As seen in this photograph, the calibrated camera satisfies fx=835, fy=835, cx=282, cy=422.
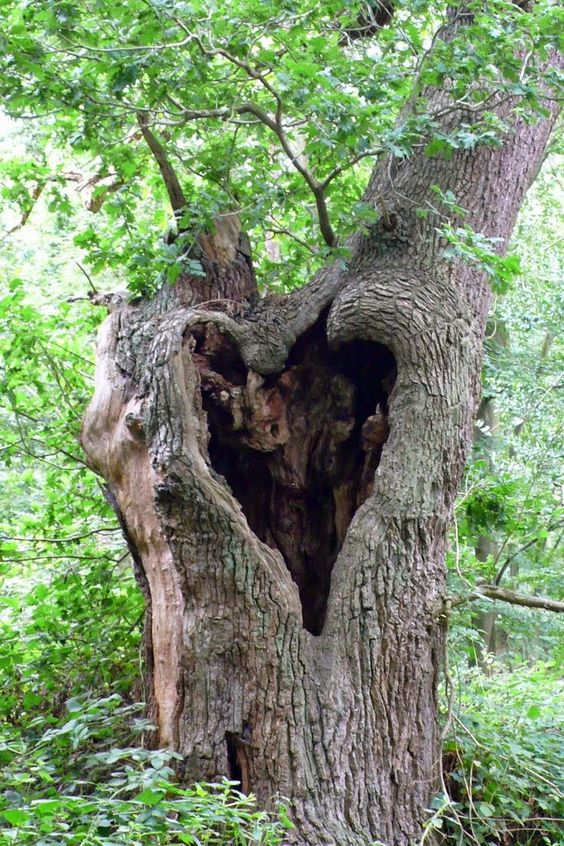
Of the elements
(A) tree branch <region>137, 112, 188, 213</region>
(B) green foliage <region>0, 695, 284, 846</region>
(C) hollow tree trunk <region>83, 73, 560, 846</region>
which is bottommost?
(B) green foliage <region>0, 695, 284, 846</region>

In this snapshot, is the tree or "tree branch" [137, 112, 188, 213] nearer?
the tree

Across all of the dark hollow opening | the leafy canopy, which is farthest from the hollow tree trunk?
the leafy canopy

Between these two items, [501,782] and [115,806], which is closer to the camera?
[115,806]

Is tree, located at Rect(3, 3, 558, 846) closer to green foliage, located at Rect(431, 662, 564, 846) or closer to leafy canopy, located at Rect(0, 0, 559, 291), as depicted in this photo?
leafy canopy, located at Rect(0, 0, 559, 291)

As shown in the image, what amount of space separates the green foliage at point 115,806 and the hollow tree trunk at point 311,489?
309 mm

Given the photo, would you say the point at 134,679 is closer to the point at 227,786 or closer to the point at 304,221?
the point at 227,786

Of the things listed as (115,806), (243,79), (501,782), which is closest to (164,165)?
(243,79)

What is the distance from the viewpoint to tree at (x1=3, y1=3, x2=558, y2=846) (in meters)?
3.61

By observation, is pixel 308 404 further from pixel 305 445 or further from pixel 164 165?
pixel 164 165

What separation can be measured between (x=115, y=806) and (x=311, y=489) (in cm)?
206

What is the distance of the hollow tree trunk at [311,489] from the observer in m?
3.58

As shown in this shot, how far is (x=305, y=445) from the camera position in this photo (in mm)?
4480

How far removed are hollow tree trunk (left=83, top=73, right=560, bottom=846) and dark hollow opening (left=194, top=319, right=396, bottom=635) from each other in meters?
0.01

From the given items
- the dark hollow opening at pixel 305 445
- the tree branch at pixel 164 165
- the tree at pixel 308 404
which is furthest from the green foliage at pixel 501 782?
the tree branch at pixel 164 165
